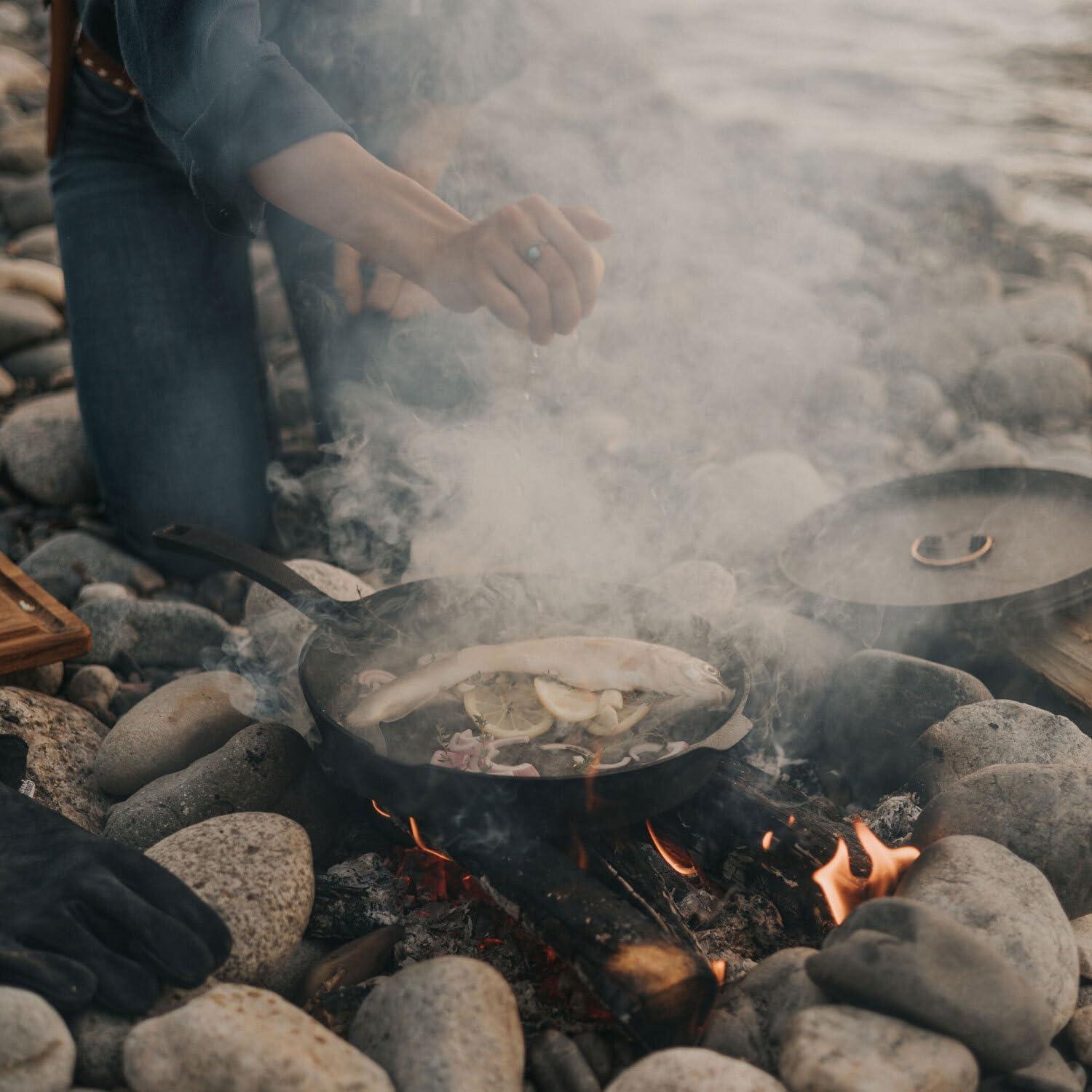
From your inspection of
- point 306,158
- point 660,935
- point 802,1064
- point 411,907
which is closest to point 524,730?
point 411,907

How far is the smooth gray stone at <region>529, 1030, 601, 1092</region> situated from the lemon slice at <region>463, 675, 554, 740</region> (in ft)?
2.66

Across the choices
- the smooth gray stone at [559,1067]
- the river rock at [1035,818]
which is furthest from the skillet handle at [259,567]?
the river rock at [1035,818]

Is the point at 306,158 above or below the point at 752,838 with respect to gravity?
above

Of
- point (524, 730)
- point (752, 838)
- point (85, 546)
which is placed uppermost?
point (524, 730)

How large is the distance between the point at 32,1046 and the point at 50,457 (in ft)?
13.0

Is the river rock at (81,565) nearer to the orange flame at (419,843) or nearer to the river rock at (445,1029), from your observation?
the orange flame at (419,843)

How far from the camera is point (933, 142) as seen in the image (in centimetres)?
1009

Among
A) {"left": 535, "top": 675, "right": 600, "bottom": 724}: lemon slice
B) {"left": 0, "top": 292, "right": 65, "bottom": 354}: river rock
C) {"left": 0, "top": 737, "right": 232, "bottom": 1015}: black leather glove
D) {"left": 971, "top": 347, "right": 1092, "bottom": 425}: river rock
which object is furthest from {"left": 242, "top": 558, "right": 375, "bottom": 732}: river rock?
{"left": 971, "top": 347, "right": 1092, "bottom": 425}: river rock

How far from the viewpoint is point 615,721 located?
269 cm

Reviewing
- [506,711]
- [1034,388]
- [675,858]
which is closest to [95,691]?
[506,711]

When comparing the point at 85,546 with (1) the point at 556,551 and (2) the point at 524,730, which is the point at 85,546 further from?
(2) the point at 524,730

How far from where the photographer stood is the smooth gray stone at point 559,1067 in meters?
2.01

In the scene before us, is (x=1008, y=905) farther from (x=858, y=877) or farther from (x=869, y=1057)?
(x=869, y=1057)

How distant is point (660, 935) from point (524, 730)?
0.75m
